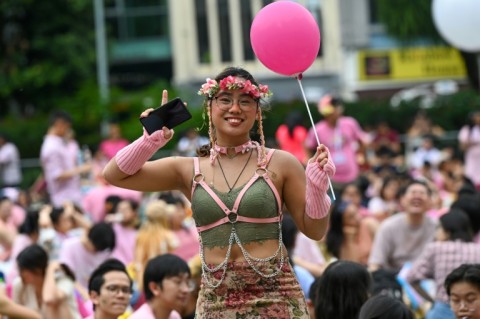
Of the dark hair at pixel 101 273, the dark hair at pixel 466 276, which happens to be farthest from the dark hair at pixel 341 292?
the dark hair at pixel 101 273

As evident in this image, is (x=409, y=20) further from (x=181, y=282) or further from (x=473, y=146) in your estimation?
(x=181, y=282)

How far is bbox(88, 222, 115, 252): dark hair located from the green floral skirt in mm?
4665

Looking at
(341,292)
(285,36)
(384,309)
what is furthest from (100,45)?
(384,309)

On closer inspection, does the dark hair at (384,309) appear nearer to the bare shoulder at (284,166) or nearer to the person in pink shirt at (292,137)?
the bare shoulder at (284,166)

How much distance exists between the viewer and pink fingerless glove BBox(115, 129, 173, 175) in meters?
6.25

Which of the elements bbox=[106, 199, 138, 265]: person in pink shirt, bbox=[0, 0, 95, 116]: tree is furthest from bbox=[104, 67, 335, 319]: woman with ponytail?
bbox=[0, 0, 95, 116]: tree

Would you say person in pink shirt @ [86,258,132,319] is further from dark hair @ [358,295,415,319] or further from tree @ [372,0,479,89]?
tree @ [372,0,479,89]

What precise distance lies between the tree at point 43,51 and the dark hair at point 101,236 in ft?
80.3

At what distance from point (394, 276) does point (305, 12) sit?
3390 mm

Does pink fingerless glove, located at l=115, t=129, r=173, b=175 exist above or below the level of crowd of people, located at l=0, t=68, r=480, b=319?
above

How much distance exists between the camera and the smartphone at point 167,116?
6250 mm

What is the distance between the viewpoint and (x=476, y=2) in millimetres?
13492

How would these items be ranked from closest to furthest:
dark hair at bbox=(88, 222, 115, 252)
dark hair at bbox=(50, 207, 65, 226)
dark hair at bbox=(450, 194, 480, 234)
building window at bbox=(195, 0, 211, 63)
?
dark hair at bbox=(450, 194, 480, 234), dark hair at bbox=(88, 222, 115, 252), dark hair at bbox=(50, 207, 65, 226), building window at bbox=(195, 0, 211, 63)

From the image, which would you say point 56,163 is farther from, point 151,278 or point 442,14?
point 151,278
